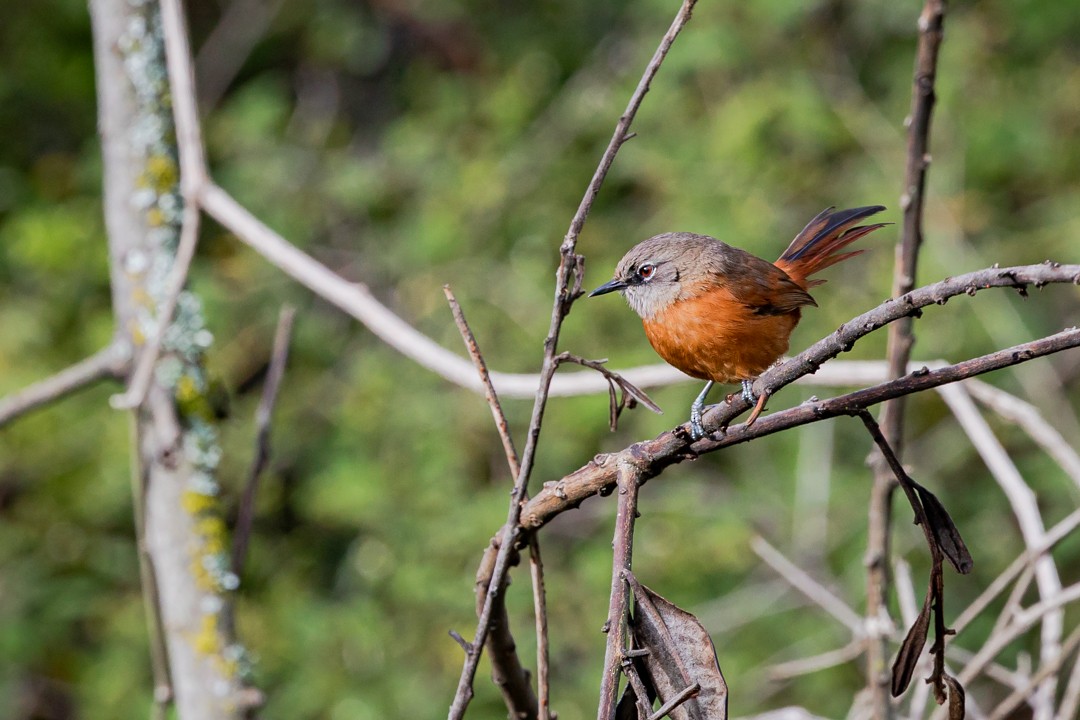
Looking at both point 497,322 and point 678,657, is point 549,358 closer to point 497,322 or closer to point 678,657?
point 678,657

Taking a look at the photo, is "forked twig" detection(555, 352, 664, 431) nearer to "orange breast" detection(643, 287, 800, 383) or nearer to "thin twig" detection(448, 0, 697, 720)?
"thin twig" detection(448, 0, 697, 720)

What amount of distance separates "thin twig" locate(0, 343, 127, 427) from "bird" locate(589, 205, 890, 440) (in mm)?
924

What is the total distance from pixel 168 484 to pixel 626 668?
130cm

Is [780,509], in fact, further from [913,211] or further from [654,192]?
[913,211]

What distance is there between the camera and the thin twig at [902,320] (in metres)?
1.61

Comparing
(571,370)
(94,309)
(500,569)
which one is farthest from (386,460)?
(500,569)

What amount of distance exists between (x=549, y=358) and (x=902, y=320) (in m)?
0.83

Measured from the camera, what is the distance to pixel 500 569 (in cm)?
106

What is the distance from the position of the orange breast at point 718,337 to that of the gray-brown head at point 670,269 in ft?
0.22


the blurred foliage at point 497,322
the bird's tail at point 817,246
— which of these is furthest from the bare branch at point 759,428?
the blurred foliage at point 497,322

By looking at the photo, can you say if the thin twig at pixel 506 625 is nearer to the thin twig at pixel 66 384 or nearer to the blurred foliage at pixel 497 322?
the thin twig at pixel 66 384

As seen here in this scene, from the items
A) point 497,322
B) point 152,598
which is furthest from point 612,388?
point 497,322

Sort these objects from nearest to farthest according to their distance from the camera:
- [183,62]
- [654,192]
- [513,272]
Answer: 1. [183,62]
2. [513,272]
3. [654,192]

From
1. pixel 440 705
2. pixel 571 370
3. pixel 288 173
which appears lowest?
pixel 440 705
